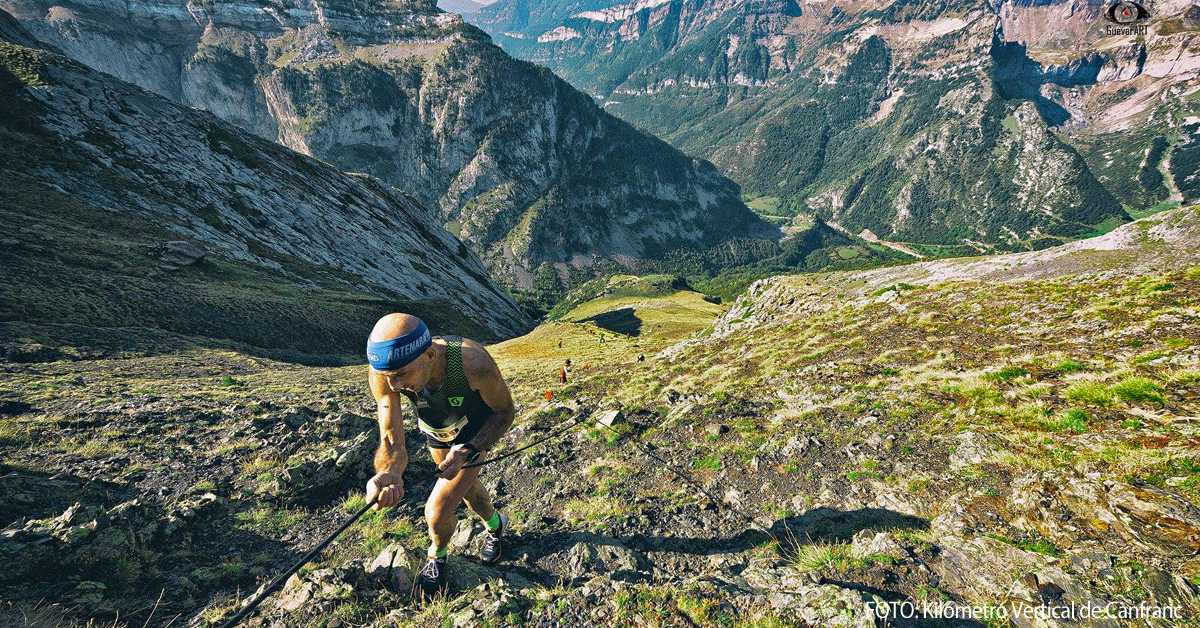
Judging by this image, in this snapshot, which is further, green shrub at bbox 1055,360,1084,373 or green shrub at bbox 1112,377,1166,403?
green shrub at bbox 1055,360,1084,373

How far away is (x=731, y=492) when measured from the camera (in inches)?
364

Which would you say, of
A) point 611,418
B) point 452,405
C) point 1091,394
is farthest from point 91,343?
point 1091,394

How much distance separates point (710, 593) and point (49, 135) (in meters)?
76.6

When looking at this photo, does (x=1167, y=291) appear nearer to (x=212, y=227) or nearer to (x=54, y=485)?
(x=54, y=485)

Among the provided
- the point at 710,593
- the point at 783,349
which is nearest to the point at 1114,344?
the point at 783,349

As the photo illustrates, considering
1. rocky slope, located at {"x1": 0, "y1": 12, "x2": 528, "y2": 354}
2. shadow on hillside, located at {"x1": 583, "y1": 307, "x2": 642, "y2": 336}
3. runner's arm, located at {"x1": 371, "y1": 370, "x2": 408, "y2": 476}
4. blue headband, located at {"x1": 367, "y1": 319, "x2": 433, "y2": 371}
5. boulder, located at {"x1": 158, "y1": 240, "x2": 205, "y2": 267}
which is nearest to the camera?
blue headband, located at {"x1": 367, "y1": 319, "x2": 433, "y2": 371}

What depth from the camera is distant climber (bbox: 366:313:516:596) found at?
18.9 feet

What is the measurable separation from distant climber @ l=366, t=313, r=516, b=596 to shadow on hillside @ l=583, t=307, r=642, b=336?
92.7 meters

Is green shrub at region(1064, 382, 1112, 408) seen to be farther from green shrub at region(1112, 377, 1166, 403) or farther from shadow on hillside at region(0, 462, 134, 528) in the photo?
shadow on hillside at region(0, 462, 134, 528)

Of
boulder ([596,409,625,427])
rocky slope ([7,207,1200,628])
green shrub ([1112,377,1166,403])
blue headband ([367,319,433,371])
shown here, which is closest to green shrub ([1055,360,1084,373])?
rocky slope ([7,207,1200,628])

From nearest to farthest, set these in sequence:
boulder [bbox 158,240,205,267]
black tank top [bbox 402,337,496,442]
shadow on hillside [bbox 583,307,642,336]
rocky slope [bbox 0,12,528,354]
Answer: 1. black tank top [bbox 402,337,496,442]
2. rocky slope [bbox 0,12,528,354]
3. boulder [bbox 158,240,205,267]
4. shadow on hillside [bbox 583,307,642,336]

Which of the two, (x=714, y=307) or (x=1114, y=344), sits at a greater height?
(x=1114, y=344)

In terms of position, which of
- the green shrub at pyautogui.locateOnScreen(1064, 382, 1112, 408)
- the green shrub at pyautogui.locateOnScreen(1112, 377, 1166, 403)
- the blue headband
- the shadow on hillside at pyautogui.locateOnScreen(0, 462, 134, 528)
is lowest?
the green shrub at pyautogui.locateOnScreen(1064, 382, 1112, 408)

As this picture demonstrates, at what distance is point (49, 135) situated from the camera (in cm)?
4594
